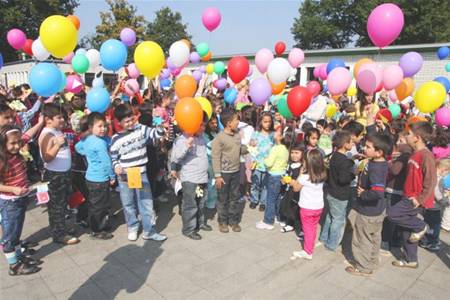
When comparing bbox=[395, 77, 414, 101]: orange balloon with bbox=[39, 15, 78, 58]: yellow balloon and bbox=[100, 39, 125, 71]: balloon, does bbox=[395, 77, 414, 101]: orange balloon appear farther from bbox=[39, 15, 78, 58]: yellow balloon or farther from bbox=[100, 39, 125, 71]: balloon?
bbox=[39, 15, 78, 58]: yellow balloon

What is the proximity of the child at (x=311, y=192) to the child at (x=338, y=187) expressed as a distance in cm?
17

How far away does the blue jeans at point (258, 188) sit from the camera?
4.88m

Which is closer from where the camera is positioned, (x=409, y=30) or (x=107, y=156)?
(x=107, y=156)

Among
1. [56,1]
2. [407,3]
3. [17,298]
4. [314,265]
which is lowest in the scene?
[314,265]

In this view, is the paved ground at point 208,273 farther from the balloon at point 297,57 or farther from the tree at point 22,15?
the tree at point 22,15

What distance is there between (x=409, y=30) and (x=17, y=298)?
33248 millimetres

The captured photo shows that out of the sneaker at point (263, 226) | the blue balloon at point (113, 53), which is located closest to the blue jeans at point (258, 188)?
the sneaker at point (263, 226)

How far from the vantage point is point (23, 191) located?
9.66 feet

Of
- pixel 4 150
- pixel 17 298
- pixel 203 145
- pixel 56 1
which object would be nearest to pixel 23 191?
pixel 4 150

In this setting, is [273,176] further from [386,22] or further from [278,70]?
[386,22]

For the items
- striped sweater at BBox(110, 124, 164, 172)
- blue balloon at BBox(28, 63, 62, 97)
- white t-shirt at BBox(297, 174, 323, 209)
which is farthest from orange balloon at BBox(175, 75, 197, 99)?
white t-shirt at BBox(297, 174, 323, 209)

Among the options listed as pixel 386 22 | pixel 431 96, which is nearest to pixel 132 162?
pixel 386 22

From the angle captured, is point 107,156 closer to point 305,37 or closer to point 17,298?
point 17,298

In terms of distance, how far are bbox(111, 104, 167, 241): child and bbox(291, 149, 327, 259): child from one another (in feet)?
5.97
